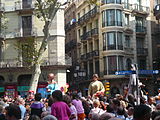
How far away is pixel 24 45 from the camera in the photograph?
A: 32.9 meters

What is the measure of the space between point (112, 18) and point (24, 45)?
534 inches

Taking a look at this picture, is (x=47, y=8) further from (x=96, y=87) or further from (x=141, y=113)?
(x=141, y=113)

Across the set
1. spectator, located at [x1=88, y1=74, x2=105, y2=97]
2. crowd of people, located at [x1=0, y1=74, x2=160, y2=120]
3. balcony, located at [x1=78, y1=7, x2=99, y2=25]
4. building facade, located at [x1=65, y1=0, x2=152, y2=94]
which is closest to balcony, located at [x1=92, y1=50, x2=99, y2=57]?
building facade, located at [x1=65, y1=0, x2=152, y2=94]

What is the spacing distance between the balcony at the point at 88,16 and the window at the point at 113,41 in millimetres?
3825

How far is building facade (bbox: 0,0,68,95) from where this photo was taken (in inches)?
1312

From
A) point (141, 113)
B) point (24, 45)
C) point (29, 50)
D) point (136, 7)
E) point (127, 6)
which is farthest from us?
point (136, 7)

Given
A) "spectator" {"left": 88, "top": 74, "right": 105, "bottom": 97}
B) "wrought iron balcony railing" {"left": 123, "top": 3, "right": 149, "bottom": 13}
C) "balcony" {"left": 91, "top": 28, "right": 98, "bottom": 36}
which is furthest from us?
"balcony" {"left": 91, "top": 28, "right": 98, "bottom": 36}

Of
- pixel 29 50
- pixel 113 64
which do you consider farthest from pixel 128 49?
pixel 29 50

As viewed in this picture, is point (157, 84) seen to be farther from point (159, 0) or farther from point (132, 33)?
point (159, 0)

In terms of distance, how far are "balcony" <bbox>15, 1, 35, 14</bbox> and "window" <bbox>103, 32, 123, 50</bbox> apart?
11.3m

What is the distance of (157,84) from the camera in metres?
42.7

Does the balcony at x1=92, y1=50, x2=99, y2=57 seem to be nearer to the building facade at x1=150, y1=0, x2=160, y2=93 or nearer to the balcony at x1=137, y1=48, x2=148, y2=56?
the balcony at x1=137, y1=48, x2=148, y2=56

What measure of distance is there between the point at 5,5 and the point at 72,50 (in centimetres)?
1827

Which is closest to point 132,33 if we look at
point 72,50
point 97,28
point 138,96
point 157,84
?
point 97,28
